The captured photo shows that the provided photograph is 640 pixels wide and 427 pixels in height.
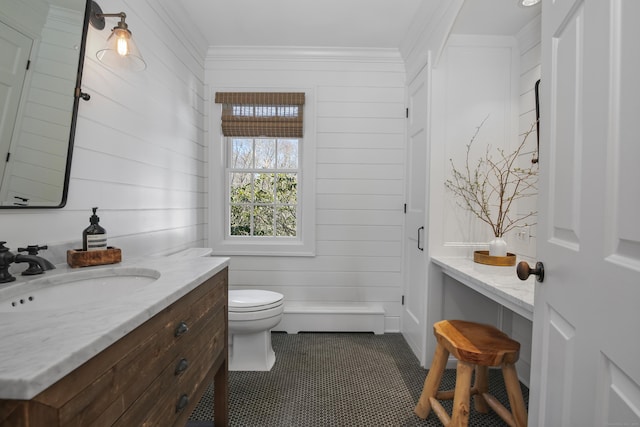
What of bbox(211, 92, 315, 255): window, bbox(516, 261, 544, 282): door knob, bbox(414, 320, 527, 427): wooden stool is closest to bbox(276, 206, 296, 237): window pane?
bbox(211, 92, 315, 255): window

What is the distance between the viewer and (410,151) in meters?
2.71

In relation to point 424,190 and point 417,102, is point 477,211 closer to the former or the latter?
point 424,190

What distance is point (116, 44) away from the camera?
1420 millimetres

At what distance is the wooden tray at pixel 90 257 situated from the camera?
123cm

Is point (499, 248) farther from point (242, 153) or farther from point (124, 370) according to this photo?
point (242, 153)

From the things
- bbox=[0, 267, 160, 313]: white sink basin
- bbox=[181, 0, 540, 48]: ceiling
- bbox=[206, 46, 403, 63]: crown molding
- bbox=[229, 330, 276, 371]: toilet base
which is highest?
bbox=[181, 0, 540, 48]: ceiling

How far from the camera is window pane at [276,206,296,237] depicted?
9.93 ft

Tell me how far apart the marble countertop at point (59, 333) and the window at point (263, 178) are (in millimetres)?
1935

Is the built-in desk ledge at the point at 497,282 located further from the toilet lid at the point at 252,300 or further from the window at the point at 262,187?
the window at the point at 262,187

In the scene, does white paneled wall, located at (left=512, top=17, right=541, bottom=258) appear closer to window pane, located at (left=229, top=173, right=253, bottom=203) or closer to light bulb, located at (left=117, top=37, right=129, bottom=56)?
window pane, located at (left=229, top=173, right=253, bottom=203)

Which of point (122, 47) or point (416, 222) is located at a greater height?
point (122, 47)

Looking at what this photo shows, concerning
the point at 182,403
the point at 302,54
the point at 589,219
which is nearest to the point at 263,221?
the point at 302,54

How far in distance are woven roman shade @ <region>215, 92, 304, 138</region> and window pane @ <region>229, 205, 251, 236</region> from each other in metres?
0.71

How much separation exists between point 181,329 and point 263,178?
2.12 meters
